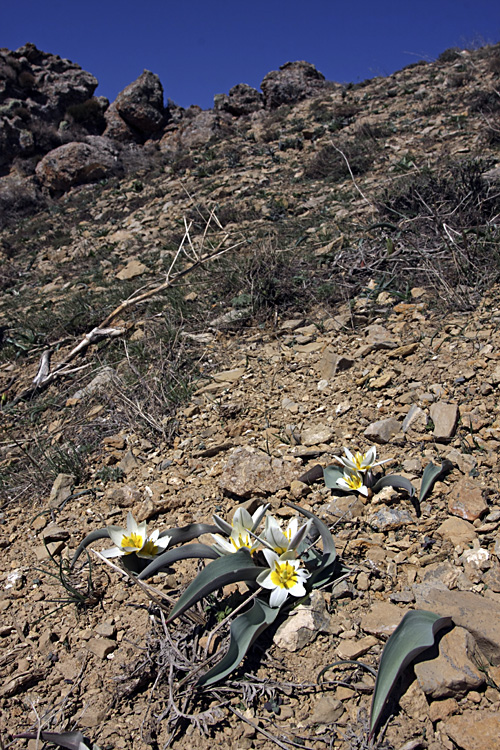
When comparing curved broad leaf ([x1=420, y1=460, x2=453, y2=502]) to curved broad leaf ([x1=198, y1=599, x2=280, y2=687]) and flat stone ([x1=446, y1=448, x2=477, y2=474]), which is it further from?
curved broad leaf ([x1=198, y1=599, x2=280, y2=687])

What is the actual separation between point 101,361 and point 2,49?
73.7 feet

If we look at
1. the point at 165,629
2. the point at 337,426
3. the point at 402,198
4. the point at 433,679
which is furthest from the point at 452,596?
the point at 402,198

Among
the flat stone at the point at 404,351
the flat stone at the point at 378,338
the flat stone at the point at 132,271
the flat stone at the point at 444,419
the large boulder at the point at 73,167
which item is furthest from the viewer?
the large boulder at the point at 73,167

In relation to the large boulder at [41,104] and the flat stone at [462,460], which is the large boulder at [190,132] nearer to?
the large boulder at [41,104]

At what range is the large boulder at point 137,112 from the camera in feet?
55.6

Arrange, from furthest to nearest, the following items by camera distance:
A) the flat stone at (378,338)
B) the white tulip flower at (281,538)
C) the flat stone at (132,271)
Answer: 1. the flat stone at (132,271)
2. the flat stone at (378,338)
3. the white tulip flower at (281,538)

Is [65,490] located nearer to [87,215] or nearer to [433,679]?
[433,679]

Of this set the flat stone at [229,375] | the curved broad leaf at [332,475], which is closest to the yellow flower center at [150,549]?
the curved broad leaf at [332,475]

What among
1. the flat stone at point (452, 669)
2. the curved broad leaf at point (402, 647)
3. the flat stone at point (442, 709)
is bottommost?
the flat stone at point (442, 709)

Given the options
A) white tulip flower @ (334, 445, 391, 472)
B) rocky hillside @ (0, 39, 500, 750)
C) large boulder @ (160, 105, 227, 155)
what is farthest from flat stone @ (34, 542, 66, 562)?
large boulder @ (160, 105, 227, 155)

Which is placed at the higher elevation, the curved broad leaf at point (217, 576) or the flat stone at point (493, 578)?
the curved broad leaf at point (217, 576)

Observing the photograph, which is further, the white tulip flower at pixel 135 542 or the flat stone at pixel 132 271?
the flat stone at pixel 132 271

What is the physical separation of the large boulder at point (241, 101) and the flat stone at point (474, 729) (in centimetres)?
1681

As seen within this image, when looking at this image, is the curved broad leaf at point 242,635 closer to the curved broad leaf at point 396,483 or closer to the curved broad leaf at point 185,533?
the curved broad leaf at point 185,533
